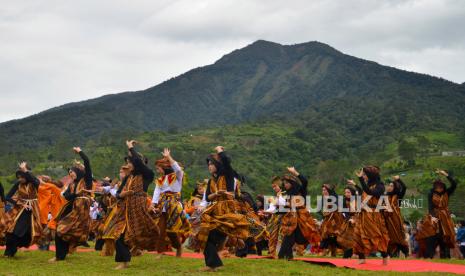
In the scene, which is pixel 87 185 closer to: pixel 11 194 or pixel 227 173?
pixel 11 194

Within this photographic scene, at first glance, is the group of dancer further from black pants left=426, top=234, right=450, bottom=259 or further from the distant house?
the distant house

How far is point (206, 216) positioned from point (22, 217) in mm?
4181

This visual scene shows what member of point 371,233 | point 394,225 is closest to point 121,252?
point 371,233

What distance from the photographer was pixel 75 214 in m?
11.7

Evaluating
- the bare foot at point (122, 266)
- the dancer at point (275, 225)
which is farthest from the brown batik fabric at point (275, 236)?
the bare foot at point (122, 266)

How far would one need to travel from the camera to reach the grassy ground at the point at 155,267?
32.1 ft

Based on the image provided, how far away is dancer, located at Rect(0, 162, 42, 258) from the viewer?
1195cm

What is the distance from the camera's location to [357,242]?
12148 mm

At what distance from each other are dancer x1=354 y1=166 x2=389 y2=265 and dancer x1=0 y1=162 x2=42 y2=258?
634 centimetres

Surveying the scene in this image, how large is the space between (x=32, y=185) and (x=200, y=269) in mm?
4375

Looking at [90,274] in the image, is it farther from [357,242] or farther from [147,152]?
[147,152]

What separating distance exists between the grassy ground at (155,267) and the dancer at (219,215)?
412 mm

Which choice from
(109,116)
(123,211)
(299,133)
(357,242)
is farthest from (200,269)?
(109,116)

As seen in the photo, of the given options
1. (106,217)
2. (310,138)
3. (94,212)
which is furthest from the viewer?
(310,138)
